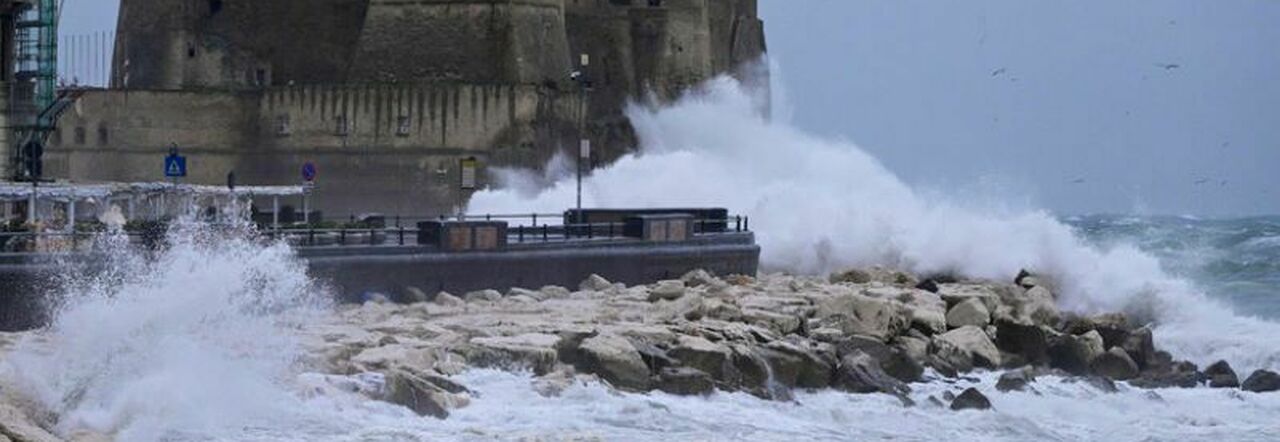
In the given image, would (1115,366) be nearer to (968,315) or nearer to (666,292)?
(968,315)

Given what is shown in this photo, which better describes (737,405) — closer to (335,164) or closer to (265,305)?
(265,305)

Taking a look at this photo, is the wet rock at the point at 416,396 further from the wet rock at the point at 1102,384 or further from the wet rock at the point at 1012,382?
the wet rock at the point at 1102,384

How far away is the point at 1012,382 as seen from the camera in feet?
94.7

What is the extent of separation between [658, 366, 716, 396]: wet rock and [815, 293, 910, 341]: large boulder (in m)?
4.65

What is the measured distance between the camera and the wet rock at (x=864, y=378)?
91.4ft

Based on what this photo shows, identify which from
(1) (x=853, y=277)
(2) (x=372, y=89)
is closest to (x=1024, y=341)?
(1) (x=853, y=277)

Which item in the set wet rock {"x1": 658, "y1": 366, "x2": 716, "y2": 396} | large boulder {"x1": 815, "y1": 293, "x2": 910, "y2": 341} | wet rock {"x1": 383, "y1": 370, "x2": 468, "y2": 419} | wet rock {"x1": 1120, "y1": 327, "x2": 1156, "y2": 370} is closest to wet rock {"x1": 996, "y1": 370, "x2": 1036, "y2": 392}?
large boulder {"x1": 815, "y1": 293, "x2": 910, "y2": 341}

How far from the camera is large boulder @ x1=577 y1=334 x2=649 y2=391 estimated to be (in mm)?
25844

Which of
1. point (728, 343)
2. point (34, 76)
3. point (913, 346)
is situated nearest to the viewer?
point (728, 343)

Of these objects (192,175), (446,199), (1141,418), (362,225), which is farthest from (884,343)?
(192,175)

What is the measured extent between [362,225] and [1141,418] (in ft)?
46.6

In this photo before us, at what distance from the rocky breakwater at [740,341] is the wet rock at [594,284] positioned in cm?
4

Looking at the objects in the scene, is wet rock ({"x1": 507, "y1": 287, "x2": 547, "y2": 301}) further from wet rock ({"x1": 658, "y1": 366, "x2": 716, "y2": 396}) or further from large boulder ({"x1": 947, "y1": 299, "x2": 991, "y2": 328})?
wet rock ({"x1": 658, "y1": 366, "x2": 716, "y2": 396})

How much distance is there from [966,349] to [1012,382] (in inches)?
75.1
